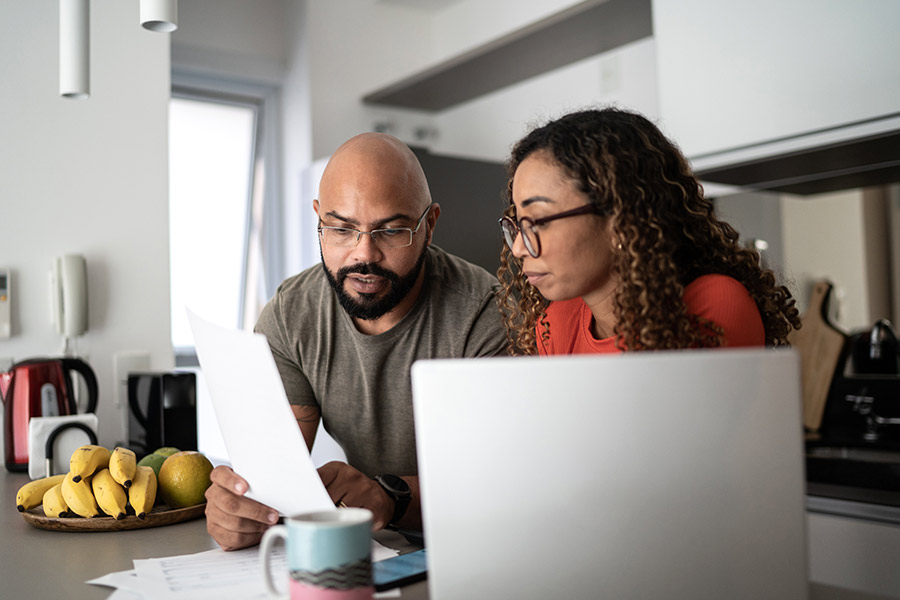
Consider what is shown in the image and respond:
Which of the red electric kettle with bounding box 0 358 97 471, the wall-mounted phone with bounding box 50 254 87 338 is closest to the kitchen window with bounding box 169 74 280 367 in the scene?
the wall-mounted phone with bounding box 50 254 87 338

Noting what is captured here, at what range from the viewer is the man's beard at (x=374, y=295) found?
4.70 ft

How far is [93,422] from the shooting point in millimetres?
1651

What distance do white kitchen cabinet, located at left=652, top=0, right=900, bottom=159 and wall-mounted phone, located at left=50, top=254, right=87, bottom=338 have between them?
5.73ft

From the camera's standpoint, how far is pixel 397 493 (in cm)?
106

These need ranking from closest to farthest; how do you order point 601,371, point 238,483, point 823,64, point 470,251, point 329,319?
point 601,371 → point 238,483 → point 329,319 → point 823,64 → point 470,251

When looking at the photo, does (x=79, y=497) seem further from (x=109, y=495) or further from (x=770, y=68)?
(x=770, y=68)

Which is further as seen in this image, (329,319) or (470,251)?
(470,251)

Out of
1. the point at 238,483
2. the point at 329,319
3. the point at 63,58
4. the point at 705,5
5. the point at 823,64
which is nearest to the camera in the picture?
the point at 238,483

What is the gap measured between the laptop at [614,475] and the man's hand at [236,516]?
485mm

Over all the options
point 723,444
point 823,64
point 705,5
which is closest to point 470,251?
point 705,5

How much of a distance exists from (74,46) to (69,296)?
2.70 feet

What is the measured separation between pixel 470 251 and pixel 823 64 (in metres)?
Result: 1.58

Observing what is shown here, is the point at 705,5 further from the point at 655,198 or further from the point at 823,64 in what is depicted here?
the point at 655,198

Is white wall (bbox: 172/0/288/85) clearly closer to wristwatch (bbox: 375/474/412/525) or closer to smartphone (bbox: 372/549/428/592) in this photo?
wristwatch (bbox: 375/474/412/525)
